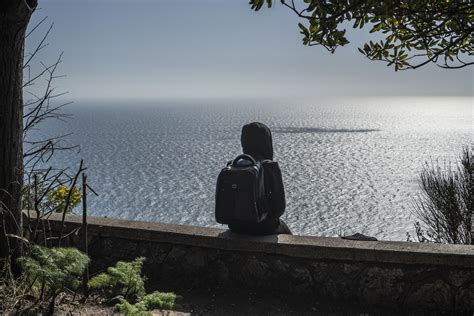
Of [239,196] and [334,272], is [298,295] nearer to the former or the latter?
[334,272]

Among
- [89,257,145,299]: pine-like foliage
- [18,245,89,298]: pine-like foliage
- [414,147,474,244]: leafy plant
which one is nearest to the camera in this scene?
[18,245,89,298]: pine-like foliage

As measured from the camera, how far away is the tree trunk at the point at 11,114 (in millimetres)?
4137

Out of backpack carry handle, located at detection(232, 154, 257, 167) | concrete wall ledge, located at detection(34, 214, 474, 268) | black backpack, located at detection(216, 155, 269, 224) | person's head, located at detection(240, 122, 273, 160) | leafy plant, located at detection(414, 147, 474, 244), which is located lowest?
leafy plant, located at detection(414, 147, 474, 244)

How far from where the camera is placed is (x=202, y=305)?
15.8 ft

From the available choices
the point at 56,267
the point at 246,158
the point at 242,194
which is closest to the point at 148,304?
the point at 56,267

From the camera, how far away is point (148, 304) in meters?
4.02

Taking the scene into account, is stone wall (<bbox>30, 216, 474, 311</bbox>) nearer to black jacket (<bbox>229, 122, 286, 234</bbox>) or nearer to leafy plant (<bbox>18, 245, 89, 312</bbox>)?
black jacket (<bbox>229, 122, 286, 234</bbox>)

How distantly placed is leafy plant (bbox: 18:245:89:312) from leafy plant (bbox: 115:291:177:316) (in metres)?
0.39

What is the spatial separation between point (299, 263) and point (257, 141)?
127 cm

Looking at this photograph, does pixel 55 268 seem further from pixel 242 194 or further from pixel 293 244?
pixel 293 244

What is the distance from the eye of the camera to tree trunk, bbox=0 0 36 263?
414 centimetres

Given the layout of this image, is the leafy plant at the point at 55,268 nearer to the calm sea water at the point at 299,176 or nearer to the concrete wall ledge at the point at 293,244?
the concrete wall ledge at the point at 293,244

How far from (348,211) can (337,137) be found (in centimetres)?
6381

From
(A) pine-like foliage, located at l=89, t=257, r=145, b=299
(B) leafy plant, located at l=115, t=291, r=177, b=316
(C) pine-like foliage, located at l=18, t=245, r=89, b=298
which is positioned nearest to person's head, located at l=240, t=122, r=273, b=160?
(A) pine-like foliage, located at l=89, t=257, r=145, b=299
